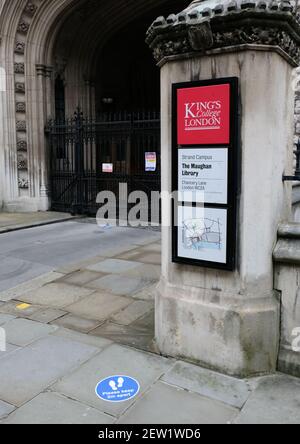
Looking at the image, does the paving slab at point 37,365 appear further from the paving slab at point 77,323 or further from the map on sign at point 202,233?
the map on sign at point 202,233

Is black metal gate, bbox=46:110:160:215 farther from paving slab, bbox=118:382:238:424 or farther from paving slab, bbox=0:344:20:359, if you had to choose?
paving slab, bbox=118:382:238:424

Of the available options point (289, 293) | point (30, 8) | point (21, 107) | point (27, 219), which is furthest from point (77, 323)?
point (30, 8)

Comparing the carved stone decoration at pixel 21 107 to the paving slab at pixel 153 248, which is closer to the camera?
the paving slab at pixel 153 248

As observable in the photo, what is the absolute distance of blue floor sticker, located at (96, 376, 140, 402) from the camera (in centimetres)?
321

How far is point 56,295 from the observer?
5656mm

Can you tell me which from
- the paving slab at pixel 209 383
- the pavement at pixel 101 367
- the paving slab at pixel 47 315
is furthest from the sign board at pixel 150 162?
the paving slab at pixel 209 383

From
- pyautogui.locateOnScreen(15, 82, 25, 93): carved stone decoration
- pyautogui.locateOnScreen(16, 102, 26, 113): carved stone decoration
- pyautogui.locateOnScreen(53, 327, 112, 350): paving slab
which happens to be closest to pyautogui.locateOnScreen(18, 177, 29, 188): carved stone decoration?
pyautogui.locateOnScreen(16, 102, 26, 113): carved stone decoration

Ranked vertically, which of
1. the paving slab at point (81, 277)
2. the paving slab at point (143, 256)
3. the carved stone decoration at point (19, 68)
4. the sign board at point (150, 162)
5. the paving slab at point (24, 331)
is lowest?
the paving slab at point (24, 331)

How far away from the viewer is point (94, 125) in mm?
12328

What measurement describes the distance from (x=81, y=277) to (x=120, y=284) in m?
0.71

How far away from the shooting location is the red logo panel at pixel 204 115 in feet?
11.3

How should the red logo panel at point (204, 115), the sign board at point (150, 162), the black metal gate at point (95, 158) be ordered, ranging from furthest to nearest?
the black metal gate at point (95, 158)
the sign board at point (150, 162)
the red logo panel at point (204, 115)

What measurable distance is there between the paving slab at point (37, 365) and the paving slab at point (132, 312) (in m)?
0.70

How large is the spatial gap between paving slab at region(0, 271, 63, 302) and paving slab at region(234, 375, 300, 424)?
3.44 meters
